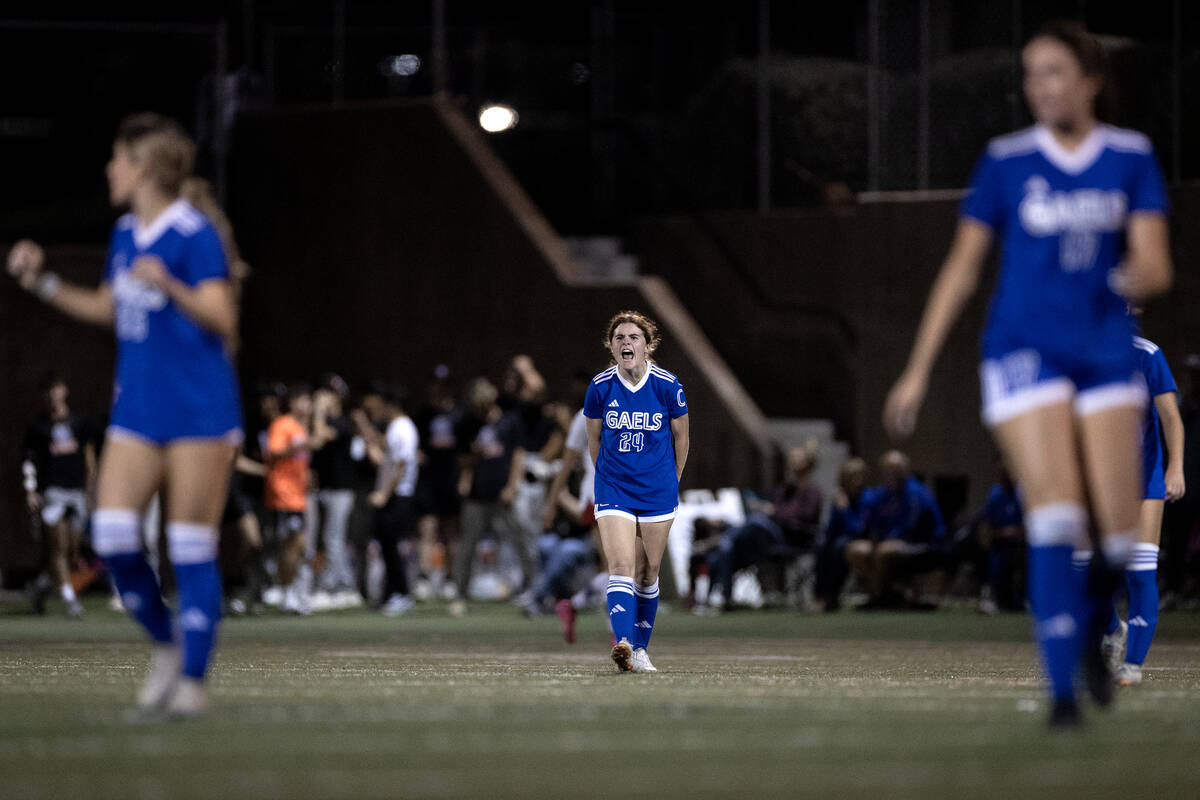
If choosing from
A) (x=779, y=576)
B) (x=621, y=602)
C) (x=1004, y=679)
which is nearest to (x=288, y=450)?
(x=779, y=576)

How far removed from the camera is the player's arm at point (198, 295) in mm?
7023

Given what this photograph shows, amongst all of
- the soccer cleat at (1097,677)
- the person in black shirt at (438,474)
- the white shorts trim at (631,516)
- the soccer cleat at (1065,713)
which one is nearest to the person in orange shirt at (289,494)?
the person in black shirt at (438,474)

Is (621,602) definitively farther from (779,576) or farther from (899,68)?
(899,68)

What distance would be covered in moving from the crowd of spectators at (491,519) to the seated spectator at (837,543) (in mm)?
20

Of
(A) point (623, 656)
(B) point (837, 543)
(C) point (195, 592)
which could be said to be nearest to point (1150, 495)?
(A) point (623, 656)

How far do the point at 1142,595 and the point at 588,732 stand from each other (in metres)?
4.53

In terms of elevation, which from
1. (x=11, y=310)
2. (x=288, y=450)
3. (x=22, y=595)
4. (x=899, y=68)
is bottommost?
(x=22, y=595)

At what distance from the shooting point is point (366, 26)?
27.6m

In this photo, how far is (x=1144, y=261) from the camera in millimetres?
6641

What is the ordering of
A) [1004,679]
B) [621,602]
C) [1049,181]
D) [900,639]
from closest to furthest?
[1049,181] < [1004,679] < [621,602] < [900,639]

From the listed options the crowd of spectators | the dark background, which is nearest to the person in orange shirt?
the crowd of spectators

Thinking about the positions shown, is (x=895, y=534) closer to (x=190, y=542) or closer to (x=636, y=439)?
(x=636, y=439)

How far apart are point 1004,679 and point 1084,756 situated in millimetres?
4381

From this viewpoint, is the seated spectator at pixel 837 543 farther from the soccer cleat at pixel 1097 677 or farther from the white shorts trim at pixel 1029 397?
the white shorts trim at pixel 1029 397
